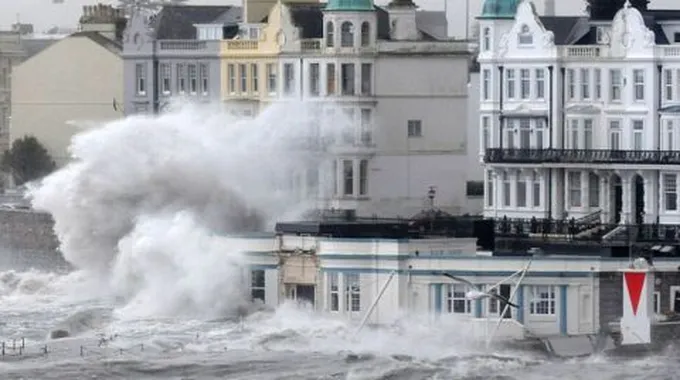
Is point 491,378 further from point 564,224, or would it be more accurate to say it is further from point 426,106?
point 426,106

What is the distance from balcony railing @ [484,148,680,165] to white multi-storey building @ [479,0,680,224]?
22 mm

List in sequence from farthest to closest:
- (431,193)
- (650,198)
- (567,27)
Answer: (431,193)
(567,27)
(650,198)

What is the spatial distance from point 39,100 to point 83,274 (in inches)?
842

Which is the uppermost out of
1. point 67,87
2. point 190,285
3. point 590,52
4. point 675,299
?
point 590,52

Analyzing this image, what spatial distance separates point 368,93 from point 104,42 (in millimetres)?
13257

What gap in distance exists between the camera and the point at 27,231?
97438 millimetres

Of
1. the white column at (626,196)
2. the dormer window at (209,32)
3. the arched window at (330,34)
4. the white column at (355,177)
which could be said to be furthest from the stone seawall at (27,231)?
the white column at (626,196)

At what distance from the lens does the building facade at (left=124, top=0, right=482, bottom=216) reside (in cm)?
9262

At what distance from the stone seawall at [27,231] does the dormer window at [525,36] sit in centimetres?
1365

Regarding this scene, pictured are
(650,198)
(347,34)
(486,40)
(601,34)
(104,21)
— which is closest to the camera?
(650,198)

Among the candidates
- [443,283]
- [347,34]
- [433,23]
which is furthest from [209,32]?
[443,283]

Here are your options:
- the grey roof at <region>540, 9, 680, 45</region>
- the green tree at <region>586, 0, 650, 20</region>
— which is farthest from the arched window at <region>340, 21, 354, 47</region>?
the green tree at <region>586, 0, 650, 20</region>

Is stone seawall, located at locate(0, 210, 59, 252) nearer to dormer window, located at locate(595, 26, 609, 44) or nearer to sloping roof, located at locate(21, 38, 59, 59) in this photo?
sloping roof, located at locate(21, 38, 59, 59)

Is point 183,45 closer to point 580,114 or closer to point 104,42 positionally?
point 104,42
